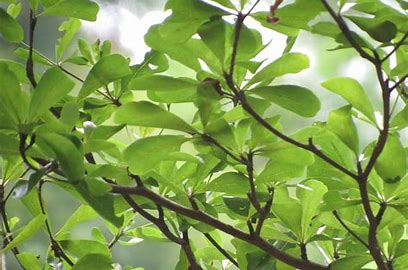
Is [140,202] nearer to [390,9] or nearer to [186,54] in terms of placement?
[186,54]

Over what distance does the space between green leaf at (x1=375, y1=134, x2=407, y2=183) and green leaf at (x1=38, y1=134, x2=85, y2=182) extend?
0.94ft

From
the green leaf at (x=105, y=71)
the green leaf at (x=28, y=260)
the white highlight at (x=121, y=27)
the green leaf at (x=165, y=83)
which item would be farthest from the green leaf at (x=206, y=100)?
the white highlight at (x=121, y=27)

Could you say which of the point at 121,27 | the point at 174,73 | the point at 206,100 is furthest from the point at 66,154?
the point at 121,27

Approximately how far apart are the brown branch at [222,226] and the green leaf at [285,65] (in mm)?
153

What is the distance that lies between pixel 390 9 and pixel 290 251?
311mm

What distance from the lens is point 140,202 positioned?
29.8 inches

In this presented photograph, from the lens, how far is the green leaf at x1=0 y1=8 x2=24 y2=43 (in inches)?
27.4

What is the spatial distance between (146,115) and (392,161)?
24 centimetres

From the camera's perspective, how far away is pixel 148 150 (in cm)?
64

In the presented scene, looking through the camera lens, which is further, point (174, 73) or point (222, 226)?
point (174, 73)

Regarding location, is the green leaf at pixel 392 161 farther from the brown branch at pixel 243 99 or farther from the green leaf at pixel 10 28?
the green leaf at pixel 10 28

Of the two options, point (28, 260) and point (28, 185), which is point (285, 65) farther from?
point (28, 260)

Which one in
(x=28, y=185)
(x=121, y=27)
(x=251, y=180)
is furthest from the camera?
(x=121, y=27)

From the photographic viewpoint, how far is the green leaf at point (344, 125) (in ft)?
1.99
